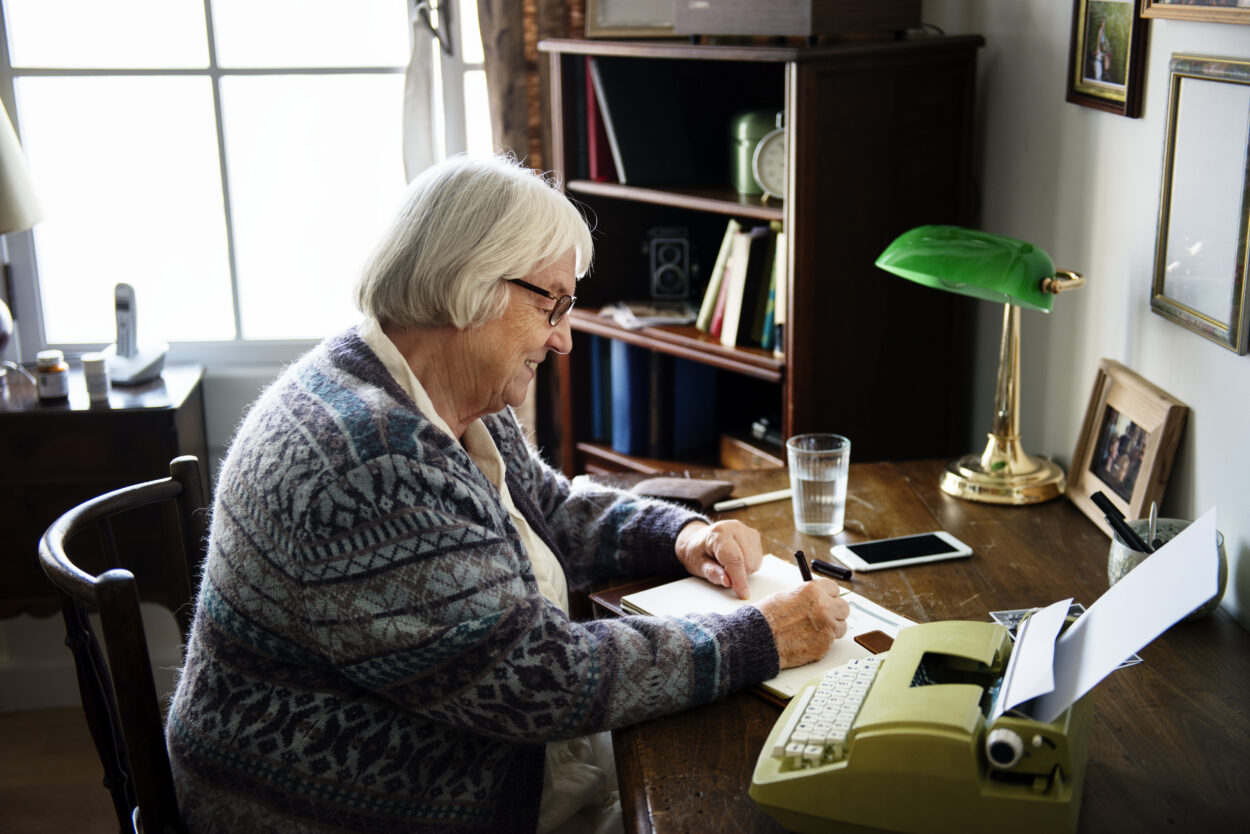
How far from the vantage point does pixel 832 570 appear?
1.53 meters

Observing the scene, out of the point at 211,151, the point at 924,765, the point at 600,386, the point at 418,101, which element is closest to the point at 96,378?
the point at 211,151

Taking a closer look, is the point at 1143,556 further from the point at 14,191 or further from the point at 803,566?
the point at 14,191

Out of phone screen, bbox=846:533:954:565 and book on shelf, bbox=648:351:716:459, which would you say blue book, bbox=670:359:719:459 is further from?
phone screen, bbox=846:533:954:565

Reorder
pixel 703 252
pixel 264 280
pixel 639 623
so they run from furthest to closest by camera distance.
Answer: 1. pixel 264 280
2. pixel 703 252
3. pixel 639 623

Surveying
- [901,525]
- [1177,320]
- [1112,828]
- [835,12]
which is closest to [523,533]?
[901,525]

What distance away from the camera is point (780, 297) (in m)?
2.24

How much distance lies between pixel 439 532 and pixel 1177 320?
1.00 meters

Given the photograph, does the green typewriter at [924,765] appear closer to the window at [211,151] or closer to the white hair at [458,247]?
the white hair at [458,247]

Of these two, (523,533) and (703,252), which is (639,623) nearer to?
(523,533)

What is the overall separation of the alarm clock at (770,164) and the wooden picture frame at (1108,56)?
57 centimetres

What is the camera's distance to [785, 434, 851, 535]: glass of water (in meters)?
1.69

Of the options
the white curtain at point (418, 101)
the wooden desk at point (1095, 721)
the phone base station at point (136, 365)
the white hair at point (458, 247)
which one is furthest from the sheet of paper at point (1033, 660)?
the phone base station at point (136, 365)

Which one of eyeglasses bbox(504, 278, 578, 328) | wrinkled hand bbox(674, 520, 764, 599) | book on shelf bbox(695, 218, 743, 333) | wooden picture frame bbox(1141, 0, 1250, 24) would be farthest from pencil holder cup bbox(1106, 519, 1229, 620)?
book on shelf bbox(695, 218, 743, 333)

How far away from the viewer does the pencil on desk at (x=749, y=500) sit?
5.92 ft
